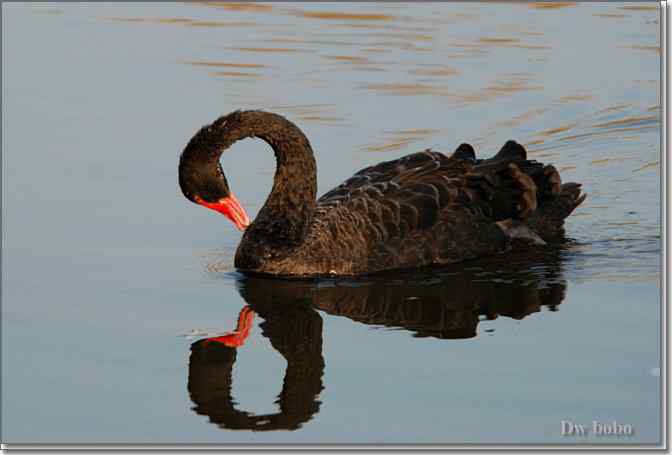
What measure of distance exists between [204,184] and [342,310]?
3.80ft

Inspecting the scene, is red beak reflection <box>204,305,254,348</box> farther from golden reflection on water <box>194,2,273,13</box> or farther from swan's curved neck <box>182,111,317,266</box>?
golden reflection on water <box>194,2,273,13</box>

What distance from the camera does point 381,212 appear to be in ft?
29.1

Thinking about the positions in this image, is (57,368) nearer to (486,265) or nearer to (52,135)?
(486,265)

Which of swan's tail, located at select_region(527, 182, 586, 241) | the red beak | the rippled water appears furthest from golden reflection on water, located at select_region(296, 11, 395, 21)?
the red beak

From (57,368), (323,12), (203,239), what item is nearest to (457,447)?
(57,368)

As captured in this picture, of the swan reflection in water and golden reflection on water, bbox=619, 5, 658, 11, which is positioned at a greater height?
golden reflection on water, bbox=619, 5, 658, 11

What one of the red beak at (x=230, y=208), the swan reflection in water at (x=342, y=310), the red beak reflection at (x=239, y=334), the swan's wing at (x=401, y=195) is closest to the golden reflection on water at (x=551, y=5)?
the swan's wing at (x=401, y=195)

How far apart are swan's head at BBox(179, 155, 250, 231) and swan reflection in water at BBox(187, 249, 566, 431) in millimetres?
523

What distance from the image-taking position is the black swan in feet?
28.0

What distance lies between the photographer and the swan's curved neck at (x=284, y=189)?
8773mm

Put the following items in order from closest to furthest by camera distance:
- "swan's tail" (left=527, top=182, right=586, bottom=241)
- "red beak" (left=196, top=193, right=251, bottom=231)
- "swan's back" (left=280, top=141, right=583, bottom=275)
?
1. "red beak" (left=196, top=193, right=251, bottom=231)
2. "swan's back" (left=280, top=141, right=583, bottom=275)
3. "swan's tail" (left=527, top=182, right=586, bottom=241)

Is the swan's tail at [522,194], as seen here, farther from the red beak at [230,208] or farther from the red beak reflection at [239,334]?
the red beak reflection at [239,334]

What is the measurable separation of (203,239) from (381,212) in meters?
1.24

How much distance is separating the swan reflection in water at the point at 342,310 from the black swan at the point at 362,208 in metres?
0.14
